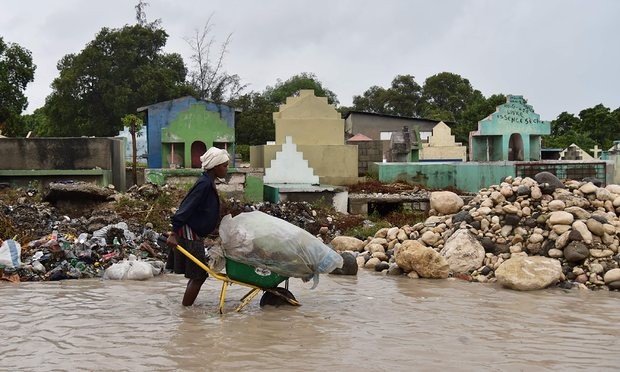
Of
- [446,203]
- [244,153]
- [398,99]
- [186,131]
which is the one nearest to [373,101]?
[398,99]

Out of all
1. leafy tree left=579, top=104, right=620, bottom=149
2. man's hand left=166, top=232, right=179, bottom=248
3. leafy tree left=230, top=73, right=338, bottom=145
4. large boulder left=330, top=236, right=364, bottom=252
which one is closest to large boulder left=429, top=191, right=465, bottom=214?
large boulder left=330, top=236, right=364, bottom=252

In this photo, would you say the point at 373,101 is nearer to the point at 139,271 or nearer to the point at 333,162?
the point at 333,162

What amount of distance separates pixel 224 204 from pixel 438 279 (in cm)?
582

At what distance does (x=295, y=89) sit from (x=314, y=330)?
162 feet

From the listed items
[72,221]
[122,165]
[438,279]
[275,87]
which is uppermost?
[275,87]

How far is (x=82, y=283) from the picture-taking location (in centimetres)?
858

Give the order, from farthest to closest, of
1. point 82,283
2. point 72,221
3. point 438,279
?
point 72,221, point 438,279, point 82,283

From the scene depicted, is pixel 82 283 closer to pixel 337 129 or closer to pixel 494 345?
pixel 494 345

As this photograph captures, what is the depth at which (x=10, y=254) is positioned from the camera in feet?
29.1

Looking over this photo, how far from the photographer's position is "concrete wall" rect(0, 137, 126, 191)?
14664 millimetres

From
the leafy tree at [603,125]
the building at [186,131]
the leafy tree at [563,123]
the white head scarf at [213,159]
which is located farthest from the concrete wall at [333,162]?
the leafy tree at [563,123]

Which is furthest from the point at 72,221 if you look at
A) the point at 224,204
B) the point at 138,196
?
the point at 224,204

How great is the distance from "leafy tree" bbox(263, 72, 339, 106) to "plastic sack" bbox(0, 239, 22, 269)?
41783 mm

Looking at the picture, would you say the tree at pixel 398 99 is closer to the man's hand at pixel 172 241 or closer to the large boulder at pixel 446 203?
the large boulder at pixel 446 203
